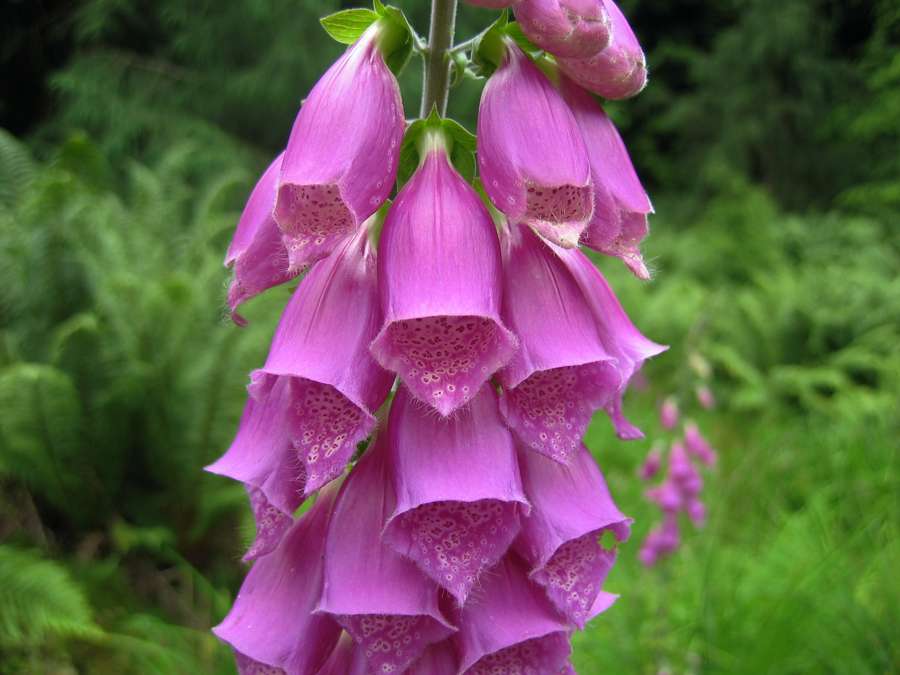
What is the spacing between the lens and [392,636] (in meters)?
0.57

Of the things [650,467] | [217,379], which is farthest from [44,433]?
[650,467]

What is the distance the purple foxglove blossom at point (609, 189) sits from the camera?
2.00ft

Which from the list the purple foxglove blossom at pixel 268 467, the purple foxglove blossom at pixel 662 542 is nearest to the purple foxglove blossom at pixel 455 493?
the purple foxglove blossom at pixel 268 467

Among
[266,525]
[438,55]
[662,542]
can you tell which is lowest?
[662,542]

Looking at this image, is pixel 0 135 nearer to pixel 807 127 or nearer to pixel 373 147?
pixel 373 147

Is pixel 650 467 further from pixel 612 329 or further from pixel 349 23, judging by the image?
pixel 349 23

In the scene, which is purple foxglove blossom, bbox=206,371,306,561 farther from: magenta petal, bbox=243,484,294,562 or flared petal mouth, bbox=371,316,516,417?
flared petal mouth, bbox=371,316,516,417

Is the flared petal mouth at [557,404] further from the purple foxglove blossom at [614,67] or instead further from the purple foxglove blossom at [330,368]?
the purple foxglove blossom at [614,67]

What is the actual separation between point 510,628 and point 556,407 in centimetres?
20

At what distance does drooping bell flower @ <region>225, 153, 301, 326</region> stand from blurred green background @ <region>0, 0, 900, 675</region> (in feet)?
0.40

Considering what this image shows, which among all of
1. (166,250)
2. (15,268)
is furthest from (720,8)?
(15,268)

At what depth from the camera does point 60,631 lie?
1907mm

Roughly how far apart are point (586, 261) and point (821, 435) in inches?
151

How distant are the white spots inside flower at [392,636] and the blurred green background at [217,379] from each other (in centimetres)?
35
